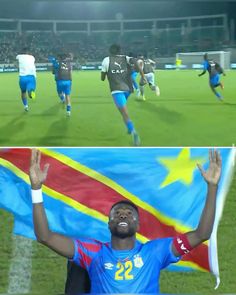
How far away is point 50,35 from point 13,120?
302 centimetres

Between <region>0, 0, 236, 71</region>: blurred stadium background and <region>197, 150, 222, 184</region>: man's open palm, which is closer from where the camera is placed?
<region>197, 150, 222, 184</region>: man's open palm

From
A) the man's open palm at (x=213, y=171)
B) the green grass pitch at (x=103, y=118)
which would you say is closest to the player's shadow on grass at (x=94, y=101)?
the green grass pitch at (x=103, y=118)

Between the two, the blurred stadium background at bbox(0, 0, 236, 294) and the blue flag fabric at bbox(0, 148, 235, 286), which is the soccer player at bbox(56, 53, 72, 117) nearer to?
the blurred stadium background at bbox(0, 0, 236, 294)

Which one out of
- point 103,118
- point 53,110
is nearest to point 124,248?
point 103,118

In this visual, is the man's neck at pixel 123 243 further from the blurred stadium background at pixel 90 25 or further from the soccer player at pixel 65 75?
the blurred stadium background at pixel 90 25

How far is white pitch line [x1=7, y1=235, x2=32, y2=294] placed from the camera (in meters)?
4.28

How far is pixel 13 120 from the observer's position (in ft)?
41.1

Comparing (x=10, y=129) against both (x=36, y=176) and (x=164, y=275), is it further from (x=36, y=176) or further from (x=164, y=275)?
(x=36, y=176)

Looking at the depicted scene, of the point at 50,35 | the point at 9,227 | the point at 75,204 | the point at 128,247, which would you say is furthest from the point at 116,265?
the point at 50,35

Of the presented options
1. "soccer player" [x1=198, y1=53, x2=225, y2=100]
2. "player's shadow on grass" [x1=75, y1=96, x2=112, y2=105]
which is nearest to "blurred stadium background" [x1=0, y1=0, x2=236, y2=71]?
"player's shadow on grass" [x1=75, y1=96, x2=112, y2=105]

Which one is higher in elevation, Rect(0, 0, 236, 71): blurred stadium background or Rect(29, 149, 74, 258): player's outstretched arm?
Rect(0, 0, 236, 71): blurred stadium background

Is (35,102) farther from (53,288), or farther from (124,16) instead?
(53,288)

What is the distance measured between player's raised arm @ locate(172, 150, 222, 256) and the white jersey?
33.1 ft

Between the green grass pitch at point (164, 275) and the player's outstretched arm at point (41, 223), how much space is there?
5.09ft
